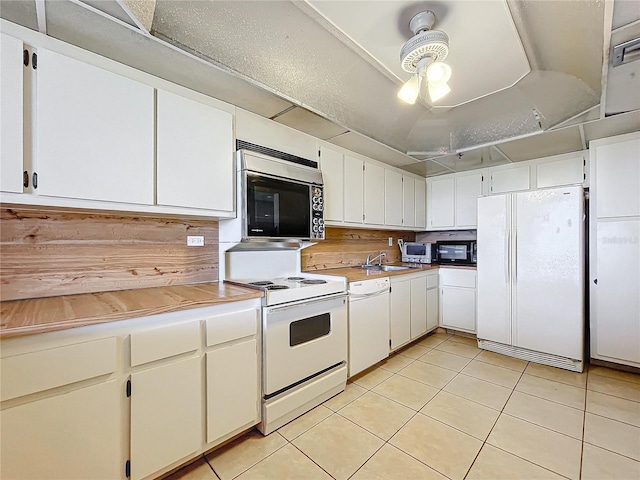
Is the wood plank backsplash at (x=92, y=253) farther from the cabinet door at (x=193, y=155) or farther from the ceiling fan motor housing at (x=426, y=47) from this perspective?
the ceiling fan motor housing at (x=426, y=47)

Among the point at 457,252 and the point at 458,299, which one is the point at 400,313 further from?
the point at 457,252

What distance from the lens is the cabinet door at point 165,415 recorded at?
51.1 inches

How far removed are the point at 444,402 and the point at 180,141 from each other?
260 cm

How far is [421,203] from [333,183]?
1.87 metres

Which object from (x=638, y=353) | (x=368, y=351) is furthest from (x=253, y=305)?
(x=638, y=353)

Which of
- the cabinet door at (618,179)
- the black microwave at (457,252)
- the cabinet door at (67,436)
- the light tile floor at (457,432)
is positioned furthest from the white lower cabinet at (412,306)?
the cabinet door at (67,436)

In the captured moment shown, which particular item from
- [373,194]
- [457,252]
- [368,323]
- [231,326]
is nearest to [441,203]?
[457,252]

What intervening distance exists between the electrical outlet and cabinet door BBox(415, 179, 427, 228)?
9.60 feet

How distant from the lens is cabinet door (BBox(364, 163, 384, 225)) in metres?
3.13

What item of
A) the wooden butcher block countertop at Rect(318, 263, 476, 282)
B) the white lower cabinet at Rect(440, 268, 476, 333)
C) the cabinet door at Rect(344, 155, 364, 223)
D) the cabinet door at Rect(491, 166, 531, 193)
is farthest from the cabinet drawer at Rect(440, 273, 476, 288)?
the cabinet door at Rect(344, 155, 364, 223)

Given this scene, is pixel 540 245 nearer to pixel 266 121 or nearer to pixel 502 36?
pixel 502 36

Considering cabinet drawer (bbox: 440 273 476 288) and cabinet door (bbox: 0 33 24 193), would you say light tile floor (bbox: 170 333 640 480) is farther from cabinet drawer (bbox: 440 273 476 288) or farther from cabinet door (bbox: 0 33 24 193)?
cabinet door (bbox: 0 33 24 193)

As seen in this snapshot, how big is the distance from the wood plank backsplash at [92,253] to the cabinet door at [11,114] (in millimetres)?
299

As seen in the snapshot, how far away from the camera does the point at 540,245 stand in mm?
2791
